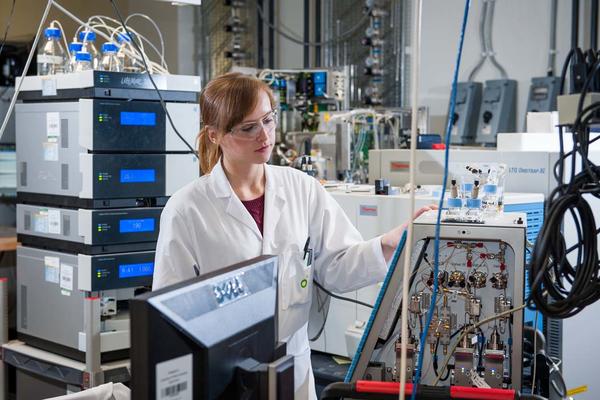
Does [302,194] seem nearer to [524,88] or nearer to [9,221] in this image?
[9,221]

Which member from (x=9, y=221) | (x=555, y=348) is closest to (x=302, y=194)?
(x=555, y=348)

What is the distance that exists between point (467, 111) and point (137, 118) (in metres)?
4.24

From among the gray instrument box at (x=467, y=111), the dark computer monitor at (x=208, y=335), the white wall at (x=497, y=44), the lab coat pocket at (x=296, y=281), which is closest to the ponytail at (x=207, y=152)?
the lab coat pocket at (x=296, y=281)

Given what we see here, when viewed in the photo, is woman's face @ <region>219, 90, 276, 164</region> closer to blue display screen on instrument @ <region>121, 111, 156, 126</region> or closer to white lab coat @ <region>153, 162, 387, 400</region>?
white lab coat @ <region>153, 162, 387, 400</region>

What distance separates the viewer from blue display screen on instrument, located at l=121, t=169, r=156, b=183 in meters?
3.06

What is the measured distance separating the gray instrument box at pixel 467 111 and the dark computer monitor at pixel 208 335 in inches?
230

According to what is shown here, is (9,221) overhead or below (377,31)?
below

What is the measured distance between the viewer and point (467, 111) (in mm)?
6742

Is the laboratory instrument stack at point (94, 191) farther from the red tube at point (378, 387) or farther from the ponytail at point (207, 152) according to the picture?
the red tube at point (378, 387)

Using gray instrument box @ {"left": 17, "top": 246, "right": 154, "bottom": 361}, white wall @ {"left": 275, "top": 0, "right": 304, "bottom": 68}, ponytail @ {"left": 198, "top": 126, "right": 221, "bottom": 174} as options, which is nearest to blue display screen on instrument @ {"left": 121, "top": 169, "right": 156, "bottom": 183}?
gray instrument box @ {"left": 17, "top": 246, "right": 154, "bottom": 361}

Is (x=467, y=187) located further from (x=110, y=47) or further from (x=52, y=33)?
(x=52, y=33)

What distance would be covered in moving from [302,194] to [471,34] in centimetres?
525

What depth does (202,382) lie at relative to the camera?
957mm

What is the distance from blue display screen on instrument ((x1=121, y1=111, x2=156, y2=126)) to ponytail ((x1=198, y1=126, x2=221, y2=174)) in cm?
94
